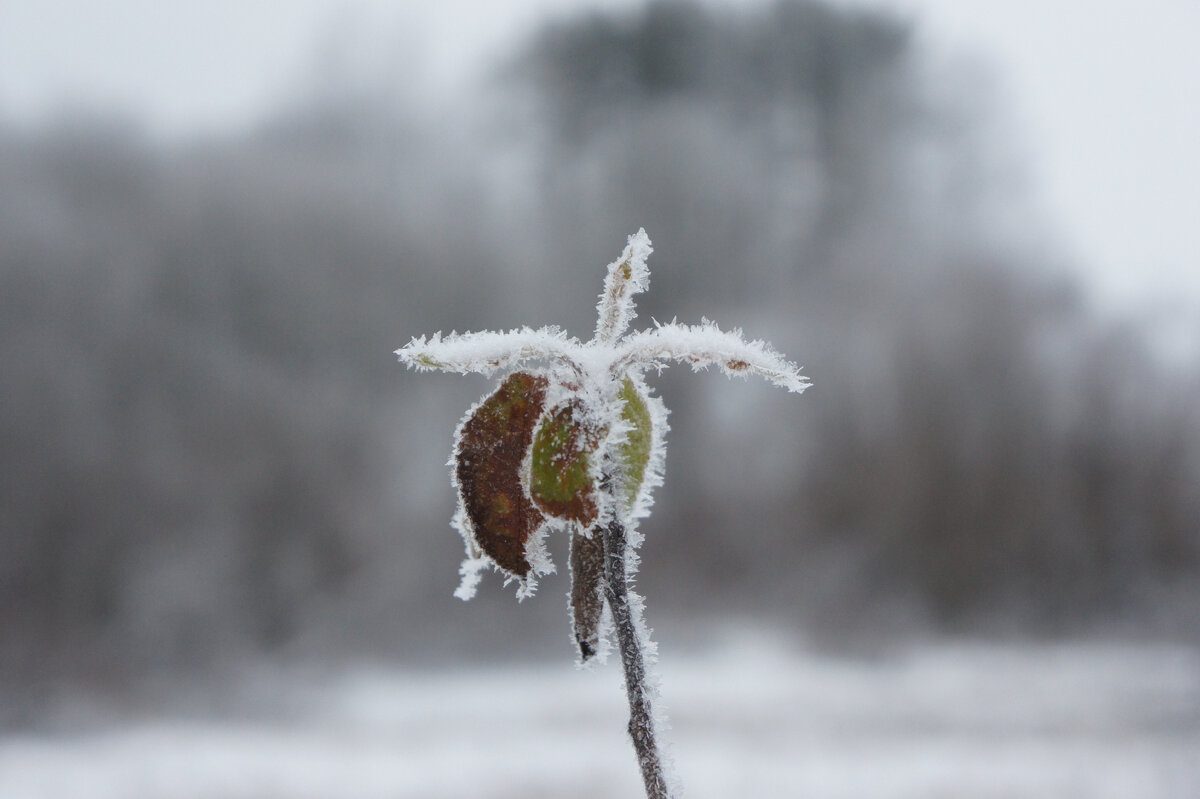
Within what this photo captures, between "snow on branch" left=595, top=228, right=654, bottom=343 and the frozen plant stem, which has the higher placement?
"snow on branch" left=595, top=228, right=654, bottom=343

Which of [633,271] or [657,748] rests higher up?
[633,271]

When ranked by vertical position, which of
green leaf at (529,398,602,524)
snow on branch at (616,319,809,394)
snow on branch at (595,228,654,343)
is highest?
snow on branch at (595,228,654,343)
